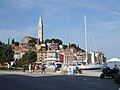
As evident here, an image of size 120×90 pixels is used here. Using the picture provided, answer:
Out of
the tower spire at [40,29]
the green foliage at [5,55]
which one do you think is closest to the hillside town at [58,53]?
the tower spire at [40,29]

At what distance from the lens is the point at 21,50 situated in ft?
533

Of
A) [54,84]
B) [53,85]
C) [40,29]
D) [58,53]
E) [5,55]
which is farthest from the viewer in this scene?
[40,29]

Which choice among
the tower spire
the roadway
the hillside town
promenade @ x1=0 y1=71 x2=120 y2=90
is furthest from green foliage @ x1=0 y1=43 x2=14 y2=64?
the tower spire

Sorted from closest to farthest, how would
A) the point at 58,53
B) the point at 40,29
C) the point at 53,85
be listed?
the point at 53,85
the point at 58,53
the point at 40,29

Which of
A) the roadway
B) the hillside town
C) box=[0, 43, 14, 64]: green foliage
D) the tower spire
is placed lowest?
the roadway

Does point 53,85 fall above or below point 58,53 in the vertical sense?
below

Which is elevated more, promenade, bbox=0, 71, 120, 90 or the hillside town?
the hillside town

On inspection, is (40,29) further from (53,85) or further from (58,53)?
(53,85)

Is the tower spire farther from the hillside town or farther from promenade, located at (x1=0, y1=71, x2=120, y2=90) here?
promenade, located at (x1=0, y1=71, x2=120, y2=90)

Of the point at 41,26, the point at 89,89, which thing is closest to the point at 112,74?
the point at 89,89

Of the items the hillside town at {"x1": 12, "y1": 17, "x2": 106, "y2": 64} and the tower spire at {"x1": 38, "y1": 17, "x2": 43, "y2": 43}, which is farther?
the tower spire at {"x1": 38, "y1": 17, "x2": 43, "y2": 43}

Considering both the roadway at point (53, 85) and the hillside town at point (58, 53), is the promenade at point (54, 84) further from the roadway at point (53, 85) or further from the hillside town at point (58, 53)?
the hillside town at point (58, 53)

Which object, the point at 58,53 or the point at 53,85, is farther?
the point at 58,53

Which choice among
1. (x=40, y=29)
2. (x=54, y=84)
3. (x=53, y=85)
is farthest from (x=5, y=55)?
(x=40, y=29)
